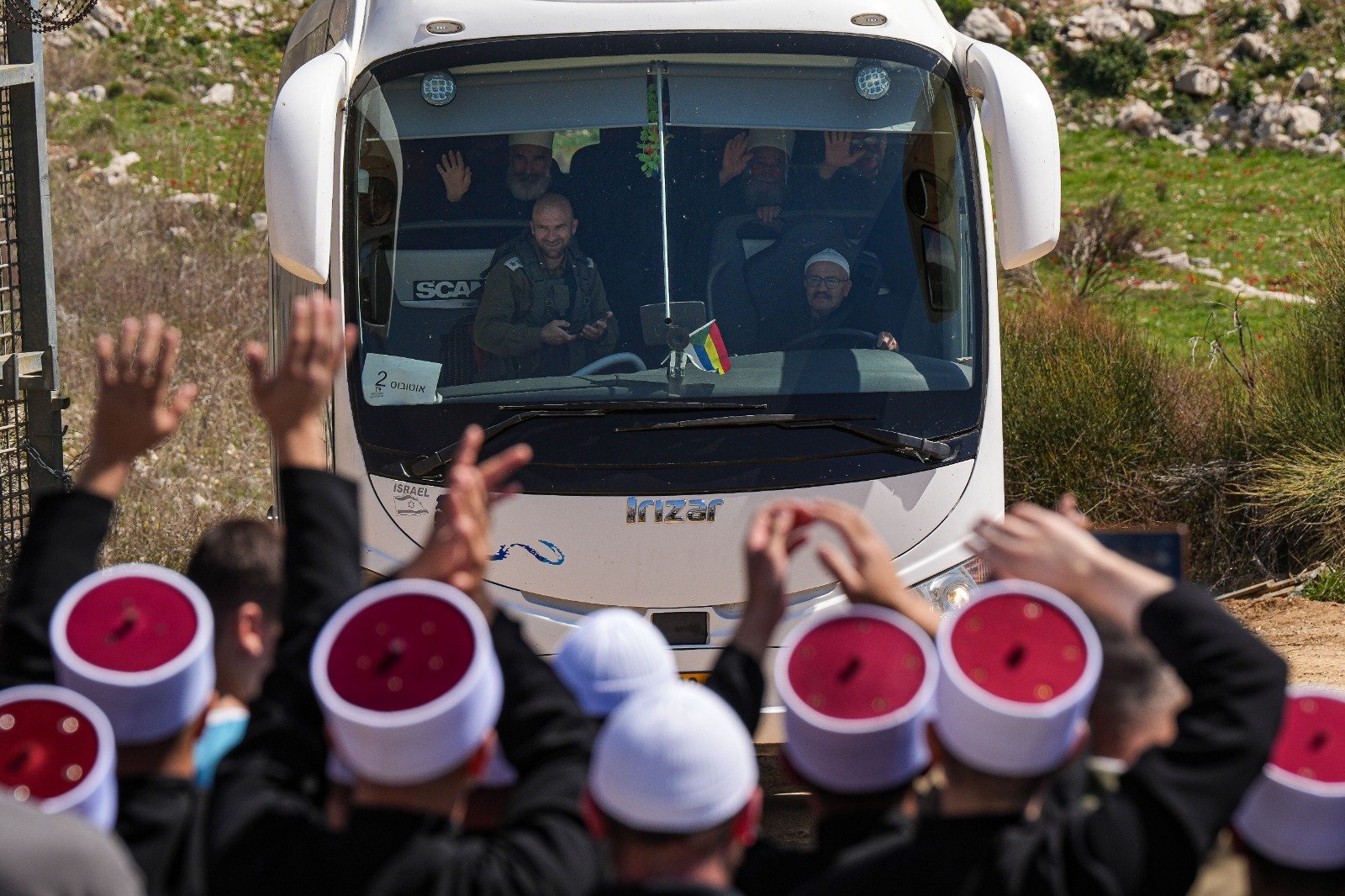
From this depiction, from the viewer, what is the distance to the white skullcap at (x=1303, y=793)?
2.00m

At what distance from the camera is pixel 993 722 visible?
1.98 meters

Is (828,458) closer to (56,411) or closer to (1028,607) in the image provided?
(1028,607)

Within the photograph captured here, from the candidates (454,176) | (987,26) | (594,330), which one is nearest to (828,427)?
(594,330)

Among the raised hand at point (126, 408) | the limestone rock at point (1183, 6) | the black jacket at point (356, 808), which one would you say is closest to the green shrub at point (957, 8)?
the limestone rock at point (1183, 6)

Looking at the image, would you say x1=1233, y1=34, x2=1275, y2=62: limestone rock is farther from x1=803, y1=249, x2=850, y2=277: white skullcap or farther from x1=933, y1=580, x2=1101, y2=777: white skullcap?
x1=933, y1=580, x2=1101, y2=777: white skullcap

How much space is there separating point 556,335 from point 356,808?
3.25 metres

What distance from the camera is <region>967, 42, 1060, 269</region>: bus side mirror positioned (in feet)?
16.3

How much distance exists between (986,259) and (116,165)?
2059 cm

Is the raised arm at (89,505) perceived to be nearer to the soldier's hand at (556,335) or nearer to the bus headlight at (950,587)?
the soldier's hand at (556,335)

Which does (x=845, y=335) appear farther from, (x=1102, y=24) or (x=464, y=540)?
(x=1102, y=24)

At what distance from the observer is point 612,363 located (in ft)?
16.7

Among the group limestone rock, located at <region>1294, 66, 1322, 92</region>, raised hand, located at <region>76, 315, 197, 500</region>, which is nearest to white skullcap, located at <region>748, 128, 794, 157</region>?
raised hand, located at <region>76, 315, 197, 500</region>

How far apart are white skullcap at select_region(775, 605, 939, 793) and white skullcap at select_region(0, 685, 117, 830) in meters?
0.94

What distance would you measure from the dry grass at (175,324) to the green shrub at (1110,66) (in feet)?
87.4
